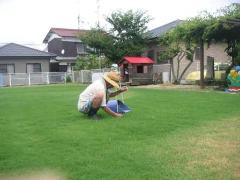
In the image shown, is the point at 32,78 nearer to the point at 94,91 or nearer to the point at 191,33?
→ the point at 191,33

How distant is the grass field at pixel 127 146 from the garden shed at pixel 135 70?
18193 mm

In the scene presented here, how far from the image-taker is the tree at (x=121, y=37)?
3058 centimetres

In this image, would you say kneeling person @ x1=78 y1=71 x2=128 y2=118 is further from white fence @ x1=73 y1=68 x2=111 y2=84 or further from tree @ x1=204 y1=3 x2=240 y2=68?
white fence @ x1=73 y1=68 x2=111 y2=84

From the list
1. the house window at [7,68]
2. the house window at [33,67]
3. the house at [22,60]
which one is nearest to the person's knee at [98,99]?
the house at [22,60]

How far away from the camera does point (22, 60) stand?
136ft

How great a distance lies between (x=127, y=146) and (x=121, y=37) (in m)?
25.3

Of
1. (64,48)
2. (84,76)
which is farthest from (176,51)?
(64,48)

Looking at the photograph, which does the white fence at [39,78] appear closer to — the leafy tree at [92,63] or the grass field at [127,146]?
the leafy tree at [92,63]

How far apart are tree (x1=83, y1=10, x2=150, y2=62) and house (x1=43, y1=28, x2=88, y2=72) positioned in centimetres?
1389

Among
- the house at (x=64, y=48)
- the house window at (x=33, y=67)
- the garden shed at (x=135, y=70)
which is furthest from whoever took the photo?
the house at (x=64, y=48)

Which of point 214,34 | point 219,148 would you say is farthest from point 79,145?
point 214,34

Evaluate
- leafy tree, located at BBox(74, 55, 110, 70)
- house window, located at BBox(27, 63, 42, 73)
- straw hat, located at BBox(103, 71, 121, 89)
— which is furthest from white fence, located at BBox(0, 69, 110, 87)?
straw hat, located at BBox(103, 71, 121, 89)

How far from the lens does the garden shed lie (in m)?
28.2

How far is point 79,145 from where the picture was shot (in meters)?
6.52
